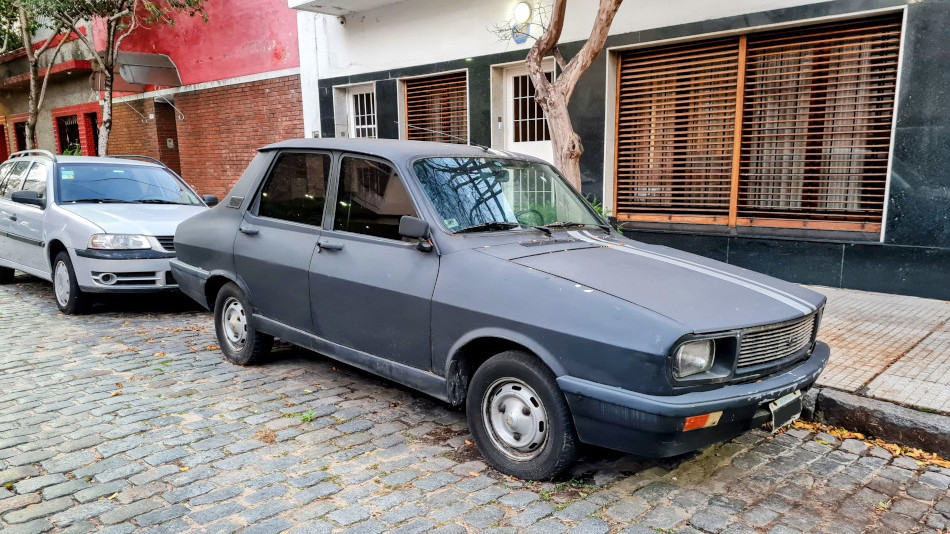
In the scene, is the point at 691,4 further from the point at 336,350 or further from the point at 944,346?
the point at 336,350

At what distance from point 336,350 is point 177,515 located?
1498mm

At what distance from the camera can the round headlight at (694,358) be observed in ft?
9.51

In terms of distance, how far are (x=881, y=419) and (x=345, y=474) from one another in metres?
3.25

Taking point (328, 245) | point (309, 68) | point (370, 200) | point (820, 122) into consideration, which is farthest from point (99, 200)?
point (820, 122)

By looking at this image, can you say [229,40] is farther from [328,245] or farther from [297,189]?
[328,245]

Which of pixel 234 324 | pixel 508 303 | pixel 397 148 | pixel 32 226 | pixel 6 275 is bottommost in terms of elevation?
pixel 6 275

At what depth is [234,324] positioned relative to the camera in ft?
17.4

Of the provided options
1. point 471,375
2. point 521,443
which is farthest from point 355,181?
point 521,443

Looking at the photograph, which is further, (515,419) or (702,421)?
(515,419)

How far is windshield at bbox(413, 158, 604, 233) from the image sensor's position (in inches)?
154

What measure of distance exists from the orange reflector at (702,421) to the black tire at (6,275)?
31.8 feet

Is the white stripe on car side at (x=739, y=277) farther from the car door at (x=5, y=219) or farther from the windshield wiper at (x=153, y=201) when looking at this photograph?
the car door at (x=5, y=219)

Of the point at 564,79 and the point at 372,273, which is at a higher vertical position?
the point at 564,79

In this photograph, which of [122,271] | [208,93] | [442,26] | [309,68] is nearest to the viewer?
[122,271]
